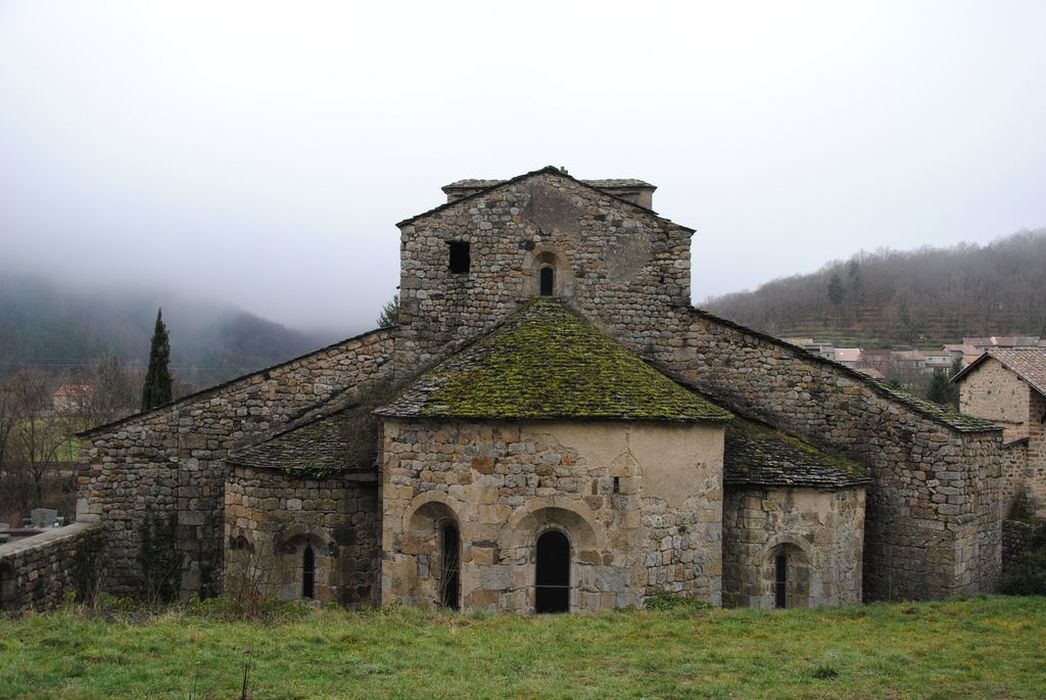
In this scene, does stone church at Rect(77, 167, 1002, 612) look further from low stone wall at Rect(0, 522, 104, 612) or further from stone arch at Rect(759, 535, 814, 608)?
low stone wall at Rect(0, 522, 104, 612)

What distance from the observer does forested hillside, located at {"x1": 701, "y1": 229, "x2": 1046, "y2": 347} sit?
79.8m

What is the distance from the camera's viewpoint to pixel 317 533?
538 inches

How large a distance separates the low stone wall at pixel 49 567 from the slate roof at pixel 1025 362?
26.9 metres

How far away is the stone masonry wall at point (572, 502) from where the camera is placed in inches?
454

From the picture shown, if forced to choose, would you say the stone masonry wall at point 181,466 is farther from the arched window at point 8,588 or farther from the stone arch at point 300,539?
the arched window at point 8,588

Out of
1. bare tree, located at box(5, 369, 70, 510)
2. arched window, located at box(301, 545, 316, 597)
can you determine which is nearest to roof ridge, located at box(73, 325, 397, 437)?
arched window, located at box(301, 545, 316, 597)

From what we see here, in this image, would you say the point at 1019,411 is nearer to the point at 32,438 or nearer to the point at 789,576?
the point at 789,576

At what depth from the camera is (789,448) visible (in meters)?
13.7

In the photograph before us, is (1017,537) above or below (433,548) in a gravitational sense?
below

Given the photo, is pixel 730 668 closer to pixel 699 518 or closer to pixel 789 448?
pixel 699 518

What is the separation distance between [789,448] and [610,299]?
178 inches

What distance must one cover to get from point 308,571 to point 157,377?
1910 cm

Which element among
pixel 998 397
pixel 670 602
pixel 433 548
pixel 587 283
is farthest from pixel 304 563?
pixel 998 397

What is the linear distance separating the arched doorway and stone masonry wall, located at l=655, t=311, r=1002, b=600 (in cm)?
519
